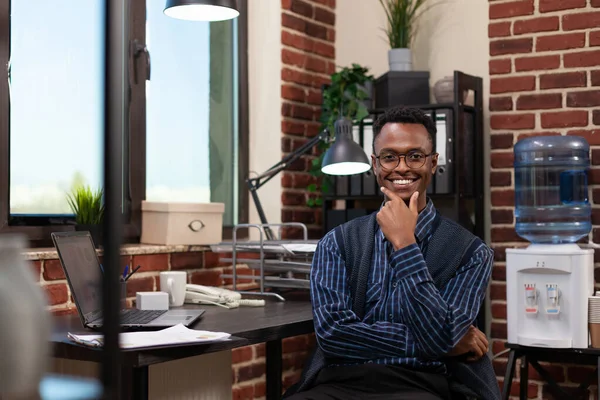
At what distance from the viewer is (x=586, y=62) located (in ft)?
10.5

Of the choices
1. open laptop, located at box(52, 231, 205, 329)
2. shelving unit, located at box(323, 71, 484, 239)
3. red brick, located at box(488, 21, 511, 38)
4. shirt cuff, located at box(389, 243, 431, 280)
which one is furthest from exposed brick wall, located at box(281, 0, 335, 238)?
shirt cuff, located at box(389, 243, 431, 280)

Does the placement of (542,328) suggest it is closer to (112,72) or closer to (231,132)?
(231,132)

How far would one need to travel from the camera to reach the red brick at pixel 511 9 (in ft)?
10.9

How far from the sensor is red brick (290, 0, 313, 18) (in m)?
3.48

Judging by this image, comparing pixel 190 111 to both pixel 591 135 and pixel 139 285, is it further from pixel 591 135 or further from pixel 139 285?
pixel 591 135

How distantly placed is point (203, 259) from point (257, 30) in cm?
108

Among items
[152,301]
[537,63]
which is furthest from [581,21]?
[152,301]

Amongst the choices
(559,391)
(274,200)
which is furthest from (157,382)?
(559,391)

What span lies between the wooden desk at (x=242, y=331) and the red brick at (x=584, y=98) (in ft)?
4.75

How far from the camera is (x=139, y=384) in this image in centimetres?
176

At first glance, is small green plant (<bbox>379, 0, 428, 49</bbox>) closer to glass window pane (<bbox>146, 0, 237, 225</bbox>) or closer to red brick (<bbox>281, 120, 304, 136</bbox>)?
red brick (<bbox>281, 120, 304, 136</bbox>)

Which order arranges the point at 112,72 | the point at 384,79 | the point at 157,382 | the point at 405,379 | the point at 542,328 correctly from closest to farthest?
1. the point at 112,72
2. the point at 405,379
3. the point at 157,382
4. the point at 542,328
5. the point at 384,79

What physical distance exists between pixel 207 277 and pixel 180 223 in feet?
0.96

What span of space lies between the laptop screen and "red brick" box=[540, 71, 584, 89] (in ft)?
6.85
